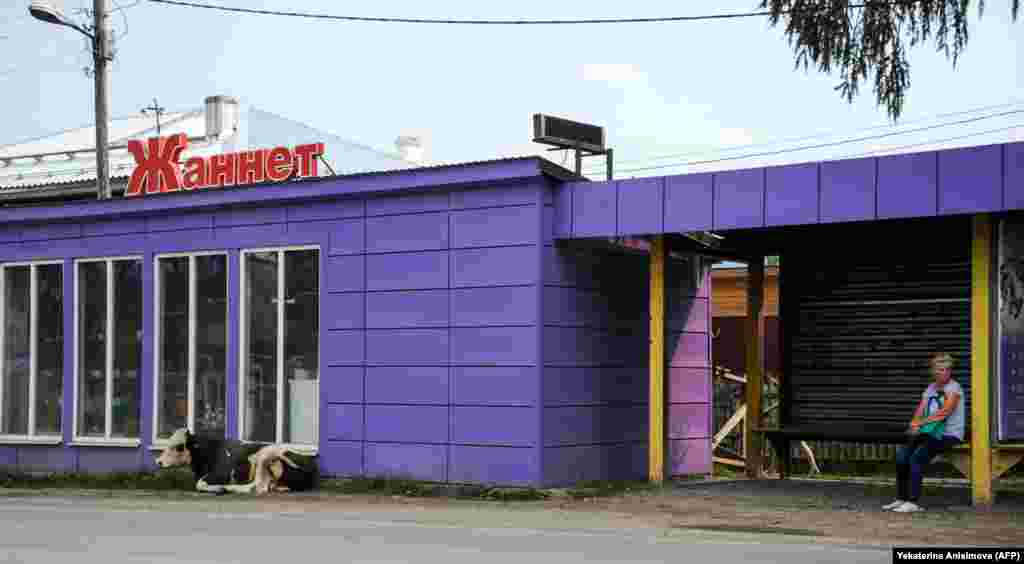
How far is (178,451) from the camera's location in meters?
19.2

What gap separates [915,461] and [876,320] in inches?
134

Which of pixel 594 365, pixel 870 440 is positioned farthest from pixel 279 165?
pixel 870 440

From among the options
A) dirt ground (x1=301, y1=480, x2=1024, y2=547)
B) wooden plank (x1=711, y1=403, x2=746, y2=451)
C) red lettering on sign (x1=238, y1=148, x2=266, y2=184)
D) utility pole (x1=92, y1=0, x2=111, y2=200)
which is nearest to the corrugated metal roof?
utility pole (x1=92, y1=0, x2=111, y2=200)

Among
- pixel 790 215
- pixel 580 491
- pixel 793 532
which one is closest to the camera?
pixel 793 532

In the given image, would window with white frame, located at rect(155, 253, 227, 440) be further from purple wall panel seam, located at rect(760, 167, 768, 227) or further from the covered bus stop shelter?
purple wall panel seam, located at rect(760, 167, 768, 227)

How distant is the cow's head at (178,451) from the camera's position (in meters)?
19.2

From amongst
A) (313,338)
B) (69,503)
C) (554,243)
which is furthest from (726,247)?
(69,503)

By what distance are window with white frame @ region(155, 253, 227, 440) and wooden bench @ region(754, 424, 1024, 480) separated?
23.8ft

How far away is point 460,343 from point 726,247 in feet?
12.3

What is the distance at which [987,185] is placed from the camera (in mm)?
15102

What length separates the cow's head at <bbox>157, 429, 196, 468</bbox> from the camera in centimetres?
1917

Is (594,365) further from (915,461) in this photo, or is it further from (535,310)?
(915,461)

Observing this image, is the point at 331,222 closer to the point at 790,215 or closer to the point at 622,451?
the point at 622,451

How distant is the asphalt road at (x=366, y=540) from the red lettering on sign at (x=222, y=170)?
23.5ft
